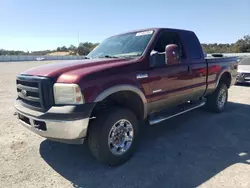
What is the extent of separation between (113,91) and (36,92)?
3.57ft

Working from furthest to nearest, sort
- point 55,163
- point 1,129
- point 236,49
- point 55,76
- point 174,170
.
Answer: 1. point 236,49
2. point 1,129
3. point 55,163
4. point 174,170
5. point 55,76

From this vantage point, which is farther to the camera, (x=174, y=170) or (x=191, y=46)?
(x=191, y=46)

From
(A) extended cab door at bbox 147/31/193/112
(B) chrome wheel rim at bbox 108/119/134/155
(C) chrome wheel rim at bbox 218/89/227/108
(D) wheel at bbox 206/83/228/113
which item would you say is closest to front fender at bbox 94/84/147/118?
(A) extended cab door at bbox 147/31/193/112

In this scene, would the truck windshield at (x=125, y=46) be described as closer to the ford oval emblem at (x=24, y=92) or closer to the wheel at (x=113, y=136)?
the wheel at (x=113, y=136)

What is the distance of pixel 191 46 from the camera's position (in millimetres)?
5109

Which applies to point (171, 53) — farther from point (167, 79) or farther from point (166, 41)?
point (166, 41)

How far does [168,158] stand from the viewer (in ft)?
12.1

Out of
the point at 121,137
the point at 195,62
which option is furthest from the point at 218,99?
the point at 121,137

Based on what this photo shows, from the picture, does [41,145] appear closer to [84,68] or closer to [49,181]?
[49,181]

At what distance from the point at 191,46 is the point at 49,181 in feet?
13.0

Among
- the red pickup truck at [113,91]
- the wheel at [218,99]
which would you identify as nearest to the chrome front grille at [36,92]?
the red pickup truck at [113,91]

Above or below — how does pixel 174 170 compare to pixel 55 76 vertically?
below

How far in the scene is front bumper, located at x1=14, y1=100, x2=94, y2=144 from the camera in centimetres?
290

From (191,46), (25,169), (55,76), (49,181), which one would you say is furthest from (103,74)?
(191,46)
